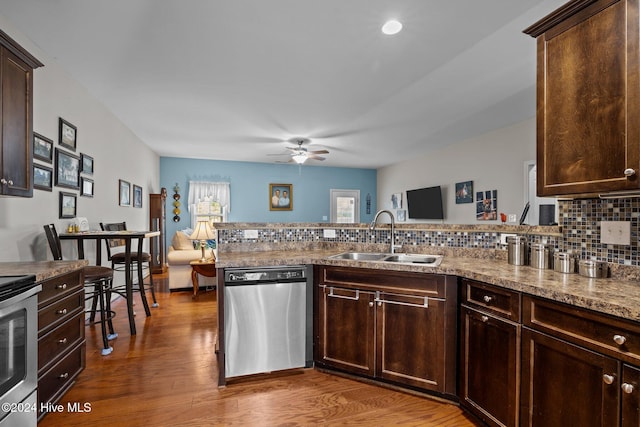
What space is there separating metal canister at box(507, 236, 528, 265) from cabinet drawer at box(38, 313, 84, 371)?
8.98 ft

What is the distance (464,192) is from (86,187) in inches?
224

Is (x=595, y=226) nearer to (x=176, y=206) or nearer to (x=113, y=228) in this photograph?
(x=113, y=228)

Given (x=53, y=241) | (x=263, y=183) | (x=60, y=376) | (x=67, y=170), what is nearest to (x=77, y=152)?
(x=67, y=170)

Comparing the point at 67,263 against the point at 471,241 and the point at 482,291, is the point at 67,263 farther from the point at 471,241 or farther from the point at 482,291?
the point at 471,241

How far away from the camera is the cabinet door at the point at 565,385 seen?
1.12m

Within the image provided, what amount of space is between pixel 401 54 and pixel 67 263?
2.95m

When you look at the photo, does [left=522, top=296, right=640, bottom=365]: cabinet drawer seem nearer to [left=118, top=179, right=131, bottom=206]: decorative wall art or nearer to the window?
[left=118, top=179, right=131, bottom=206]: decorative wall art

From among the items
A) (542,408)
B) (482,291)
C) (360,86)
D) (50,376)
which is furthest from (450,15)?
(50,376)

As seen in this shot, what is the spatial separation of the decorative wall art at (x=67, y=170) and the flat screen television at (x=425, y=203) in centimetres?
581

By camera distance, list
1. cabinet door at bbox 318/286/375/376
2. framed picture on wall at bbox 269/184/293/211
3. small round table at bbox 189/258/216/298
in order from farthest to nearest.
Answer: framed picture on wall at bbox 269/184/293/211 → small round table at bbox 189/258/216/298 → cabinet door at bbox 318/286/375/376

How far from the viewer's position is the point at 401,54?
2713mm

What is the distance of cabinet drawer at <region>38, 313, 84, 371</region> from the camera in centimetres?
168

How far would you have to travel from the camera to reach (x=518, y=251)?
6.42 ft

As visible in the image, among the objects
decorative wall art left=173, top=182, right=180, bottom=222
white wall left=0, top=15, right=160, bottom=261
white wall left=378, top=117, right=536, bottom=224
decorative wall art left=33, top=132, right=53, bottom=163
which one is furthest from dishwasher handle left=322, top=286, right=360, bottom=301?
decorative wall art left=173, top=182, right=180, bottom=222
